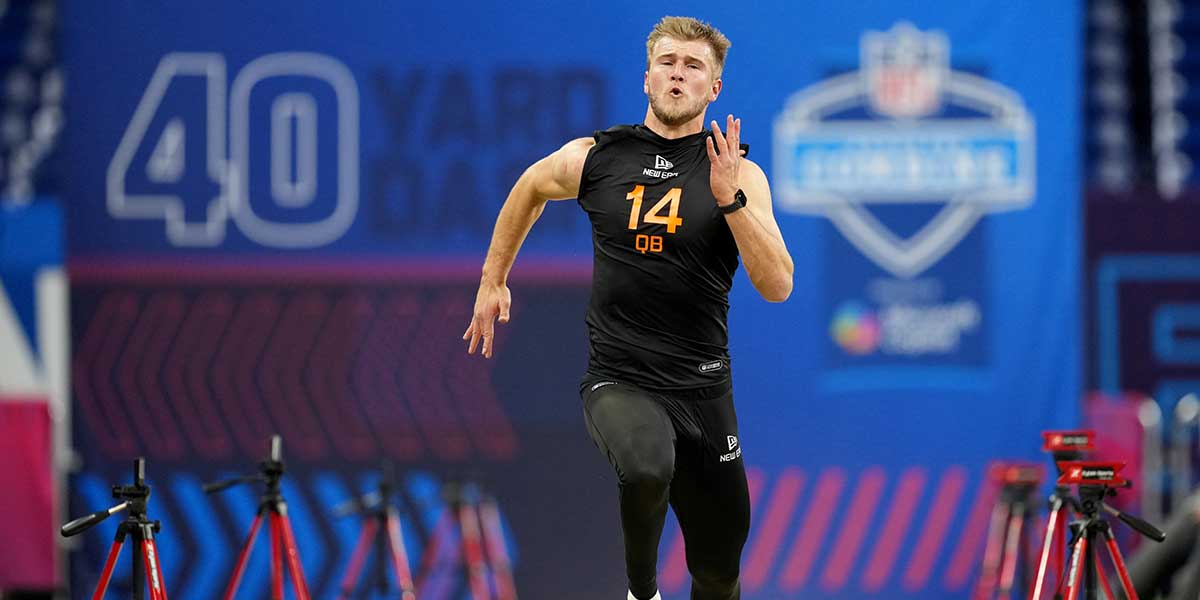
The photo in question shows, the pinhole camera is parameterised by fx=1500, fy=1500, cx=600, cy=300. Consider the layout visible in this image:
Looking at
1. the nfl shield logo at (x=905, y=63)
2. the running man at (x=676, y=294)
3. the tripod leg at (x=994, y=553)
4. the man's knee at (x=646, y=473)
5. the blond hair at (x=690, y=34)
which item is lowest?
the tripod leg at (x=994, y=553)

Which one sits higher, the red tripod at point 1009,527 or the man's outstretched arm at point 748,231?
the man's outstretched arm at point 748,231

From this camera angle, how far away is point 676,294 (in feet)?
18.1

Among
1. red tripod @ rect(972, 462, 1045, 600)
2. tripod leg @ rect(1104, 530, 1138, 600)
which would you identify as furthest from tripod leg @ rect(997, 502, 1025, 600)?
tripod leg @ rect(1104, 530, 1138, 600)

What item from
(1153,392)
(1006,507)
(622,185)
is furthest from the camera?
(1153,392)

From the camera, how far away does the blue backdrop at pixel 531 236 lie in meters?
9.28

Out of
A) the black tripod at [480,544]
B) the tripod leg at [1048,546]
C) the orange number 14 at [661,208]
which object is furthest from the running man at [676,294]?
the black tripod at [480,544]

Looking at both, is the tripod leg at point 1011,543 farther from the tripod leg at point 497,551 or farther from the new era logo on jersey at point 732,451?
the tripod leg at point 497,551

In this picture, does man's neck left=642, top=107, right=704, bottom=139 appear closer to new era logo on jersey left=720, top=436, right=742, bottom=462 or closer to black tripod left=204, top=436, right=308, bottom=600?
new era logo on jersey left=720, top=436, right=742, bottom=462

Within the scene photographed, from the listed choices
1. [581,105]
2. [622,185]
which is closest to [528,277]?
[581,105]

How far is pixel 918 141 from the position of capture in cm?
926

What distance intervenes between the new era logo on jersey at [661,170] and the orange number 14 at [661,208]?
0.06 m

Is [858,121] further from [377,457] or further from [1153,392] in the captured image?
[377,457]

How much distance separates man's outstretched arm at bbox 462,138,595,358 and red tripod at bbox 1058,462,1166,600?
221 cm

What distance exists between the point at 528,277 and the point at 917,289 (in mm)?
2415
